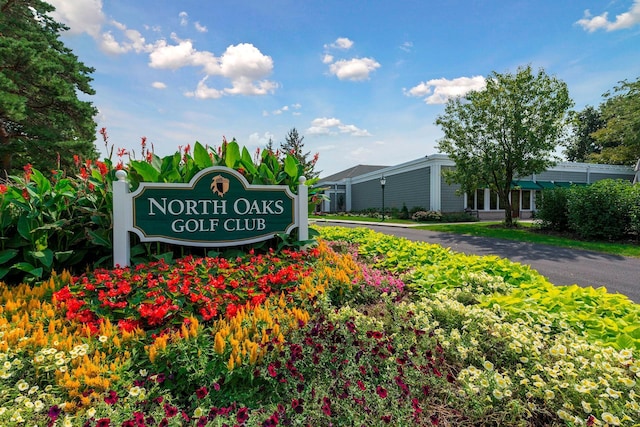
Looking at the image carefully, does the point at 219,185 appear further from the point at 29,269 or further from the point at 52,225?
the point at 29,269

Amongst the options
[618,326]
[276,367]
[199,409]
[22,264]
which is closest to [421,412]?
[276,367]

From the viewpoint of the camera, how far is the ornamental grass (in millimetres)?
1499

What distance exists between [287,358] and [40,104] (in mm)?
15795

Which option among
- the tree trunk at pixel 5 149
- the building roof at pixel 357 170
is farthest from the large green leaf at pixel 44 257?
the building roof at pixel 357 170

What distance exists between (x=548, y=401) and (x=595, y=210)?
12066 mm

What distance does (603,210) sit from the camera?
10398mm

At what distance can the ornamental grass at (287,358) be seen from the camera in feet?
4.92

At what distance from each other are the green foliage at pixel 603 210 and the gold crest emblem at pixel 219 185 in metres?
12.1

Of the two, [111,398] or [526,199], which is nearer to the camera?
[111,398]

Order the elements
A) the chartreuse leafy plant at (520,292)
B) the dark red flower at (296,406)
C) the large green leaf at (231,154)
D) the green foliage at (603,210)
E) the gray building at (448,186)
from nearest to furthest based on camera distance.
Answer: the dark red flower at (296,406) < the chartreuse leafy plant at (520,292) < the large green leaf at (231,154) < the green foliage at (603,210) < the gray building at (448,186)

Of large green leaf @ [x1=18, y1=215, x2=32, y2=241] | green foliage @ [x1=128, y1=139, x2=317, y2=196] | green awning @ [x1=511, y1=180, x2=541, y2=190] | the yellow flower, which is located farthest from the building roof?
the yellow flower

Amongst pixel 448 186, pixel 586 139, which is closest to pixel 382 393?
pixel 448 186

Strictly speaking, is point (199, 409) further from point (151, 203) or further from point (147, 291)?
point (151, 203)

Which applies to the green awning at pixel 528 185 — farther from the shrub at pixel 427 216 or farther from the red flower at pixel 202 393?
the red flower at pixel 202 393
